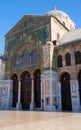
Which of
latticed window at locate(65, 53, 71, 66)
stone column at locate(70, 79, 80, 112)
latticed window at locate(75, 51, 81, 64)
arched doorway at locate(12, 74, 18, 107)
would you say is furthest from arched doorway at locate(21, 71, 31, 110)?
latticed window at locate(75, 51, 81, 64)

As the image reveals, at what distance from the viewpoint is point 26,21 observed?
940 inches

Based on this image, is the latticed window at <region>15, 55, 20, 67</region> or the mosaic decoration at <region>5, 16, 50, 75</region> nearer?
the mosaic decoration at <region>5, 16, 50, 75</region>

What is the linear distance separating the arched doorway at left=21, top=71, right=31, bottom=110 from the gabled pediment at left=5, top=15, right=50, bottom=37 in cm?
745

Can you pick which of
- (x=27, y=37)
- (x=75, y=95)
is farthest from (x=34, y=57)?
(x=75, y=95)

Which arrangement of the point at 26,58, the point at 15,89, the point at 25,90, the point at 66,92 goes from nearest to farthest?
1. the point at 66,92
2. the point at 25,90
3. the point at 26,58
4. the point at 15,89

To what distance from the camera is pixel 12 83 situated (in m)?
23.2

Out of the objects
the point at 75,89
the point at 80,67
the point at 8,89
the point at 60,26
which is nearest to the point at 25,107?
the point at 8,89

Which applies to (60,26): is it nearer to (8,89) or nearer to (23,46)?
(23,46)

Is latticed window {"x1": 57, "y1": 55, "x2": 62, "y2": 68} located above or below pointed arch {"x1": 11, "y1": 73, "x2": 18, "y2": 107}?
above

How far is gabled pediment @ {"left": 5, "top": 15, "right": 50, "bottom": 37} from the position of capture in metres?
21.9

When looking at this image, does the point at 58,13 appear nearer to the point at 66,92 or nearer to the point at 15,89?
the point at 15,89

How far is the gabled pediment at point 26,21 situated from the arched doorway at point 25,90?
745 centimetres

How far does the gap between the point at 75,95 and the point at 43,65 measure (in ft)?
17.7

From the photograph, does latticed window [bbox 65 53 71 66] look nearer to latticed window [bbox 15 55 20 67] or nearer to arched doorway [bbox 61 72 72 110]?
arched doorway [bbox 61 72 72 110]
